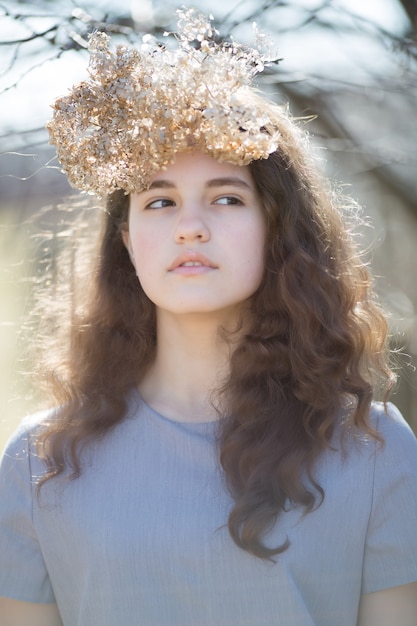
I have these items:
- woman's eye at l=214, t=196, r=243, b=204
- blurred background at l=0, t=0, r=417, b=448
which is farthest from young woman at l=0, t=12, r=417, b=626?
blurred background at l=0, t=0, r=417, b=448

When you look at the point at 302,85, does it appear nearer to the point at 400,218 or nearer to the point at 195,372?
the point at 400,218

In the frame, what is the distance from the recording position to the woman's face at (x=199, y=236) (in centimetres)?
204

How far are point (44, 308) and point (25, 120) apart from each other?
52 centimetres

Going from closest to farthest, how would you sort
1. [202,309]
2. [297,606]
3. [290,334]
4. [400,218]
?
[297,606], [202,309], [290,334], [400,218]

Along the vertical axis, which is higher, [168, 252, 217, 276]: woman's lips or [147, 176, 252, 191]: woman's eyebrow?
[147, 176, 252, 191]: woman's eyebrow

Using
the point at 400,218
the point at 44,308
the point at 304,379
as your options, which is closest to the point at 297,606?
the point at 304,379

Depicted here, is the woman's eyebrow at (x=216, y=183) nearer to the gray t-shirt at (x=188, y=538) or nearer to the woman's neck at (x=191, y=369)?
the woman's neck at (x=191, y=369)

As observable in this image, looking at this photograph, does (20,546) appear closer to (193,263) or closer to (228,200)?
(193,263)

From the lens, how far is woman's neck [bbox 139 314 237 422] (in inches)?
85.1

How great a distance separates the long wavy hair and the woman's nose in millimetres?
180

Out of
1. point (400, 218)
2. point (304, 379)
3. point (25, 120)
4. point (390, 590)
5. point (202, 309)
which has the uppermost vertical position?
point (25, 120)

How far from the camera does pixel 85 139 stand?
213 centimetres

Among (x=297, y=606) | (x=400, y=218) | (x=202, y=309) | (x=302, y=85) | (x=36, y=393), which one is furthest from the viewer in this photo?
(x=400, y=218)

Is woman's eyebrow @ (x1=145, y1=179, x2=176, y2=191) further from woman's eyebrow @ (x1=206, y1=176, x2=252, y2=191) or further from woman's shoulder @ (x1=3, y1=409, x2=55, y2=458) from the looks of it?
woman's shoulder @ (x1=3, y1=409, x2=55, y2=458)
